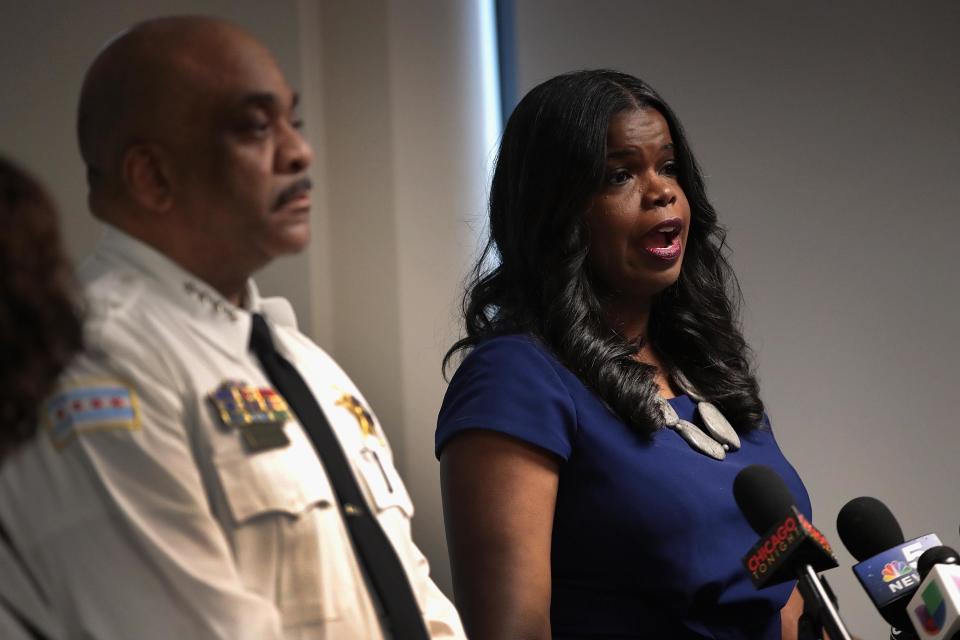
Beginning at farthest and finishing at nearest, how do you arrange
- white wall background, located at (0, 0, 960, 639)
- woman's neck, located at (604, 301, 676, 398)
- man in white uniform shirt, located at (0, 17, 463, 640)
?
white wall background, located at (0, 0, 960, 639)
woman's neck, located at (604, 301, 676, 398)
man in white uniform shirt, located at (0, 17, 463, 640)

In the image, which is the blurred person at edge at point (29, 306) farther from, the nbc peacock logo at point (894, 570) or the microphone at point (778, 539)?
the nbc peacock logo at point (894, 570)

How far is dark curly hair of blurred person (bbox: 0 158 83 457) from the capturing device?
943 mm

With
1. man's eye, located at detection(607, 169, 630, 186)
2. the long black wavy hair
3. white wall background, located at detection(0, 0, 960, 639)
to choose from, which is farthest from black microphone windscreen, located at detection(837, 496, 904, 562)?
white wall background, located at detection(0, 0, 960, 639)

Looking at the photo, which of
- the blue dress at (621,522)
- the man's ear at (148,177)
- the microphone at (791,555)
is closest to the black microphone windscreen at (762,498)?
the microphone at (791,555)

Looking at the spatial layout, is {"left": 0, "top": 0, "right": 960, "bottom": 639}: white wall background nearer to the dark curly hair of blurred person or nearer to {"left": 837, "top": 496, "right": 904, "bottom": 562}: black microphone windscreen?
{"left": 837, "top": 496, "right": 904, "bottom": 562}: black microphone windscreen

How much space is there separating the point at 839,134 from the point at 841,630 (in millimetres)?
2165

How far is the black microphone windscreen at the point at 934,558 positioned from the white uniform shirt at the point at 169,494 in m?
0.75

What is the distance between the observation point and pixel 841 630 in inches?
53.5

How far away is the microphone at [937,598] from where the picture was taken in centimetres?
148

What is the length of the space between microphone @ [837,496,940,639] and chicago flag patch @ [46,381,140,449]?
3.37 feet

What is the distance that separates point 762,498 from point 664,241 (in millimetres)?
768

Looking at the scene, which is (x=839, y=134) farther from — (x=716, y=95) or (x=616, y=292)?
(x=616, y=292)

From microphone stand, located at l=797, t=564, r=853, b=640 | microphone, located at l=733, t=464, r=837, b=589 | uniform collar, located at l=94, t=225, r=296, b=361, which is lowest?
microphone stand, located at l=797, t=564, r=853, b=640

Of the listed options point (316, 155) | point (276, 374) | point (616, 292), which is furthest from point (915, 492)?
point (276, 374)
